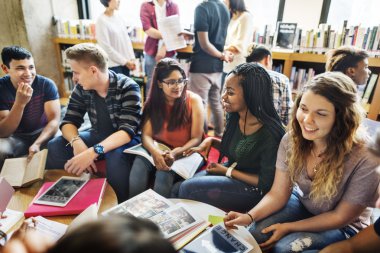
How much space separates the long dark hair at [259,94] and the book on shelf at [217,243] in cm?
57

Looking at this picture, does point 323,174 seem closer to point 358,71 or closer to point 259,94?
point 259,94

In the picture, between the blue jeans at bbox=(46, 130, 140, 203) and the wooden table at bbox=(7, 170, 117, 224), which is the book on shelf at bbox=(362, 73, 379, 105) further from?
the wooden table at bbox=(7, 170, 117, 224)

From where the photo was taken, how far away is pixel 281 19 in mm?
3387

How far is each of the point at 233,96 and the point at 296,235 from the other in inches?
27.9

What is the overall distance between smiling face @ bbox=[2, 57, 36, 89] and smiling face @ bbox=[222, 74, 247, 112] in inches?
54.0

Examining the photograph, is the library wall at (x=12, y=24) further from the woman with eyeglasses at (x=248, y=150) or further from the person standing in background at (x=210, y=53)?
the woman with eyeglasses at (x=248, y=150)

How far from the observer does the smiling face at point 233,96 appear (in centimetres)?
140

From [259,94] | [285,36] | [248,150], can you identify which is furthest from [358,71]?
[285,36]

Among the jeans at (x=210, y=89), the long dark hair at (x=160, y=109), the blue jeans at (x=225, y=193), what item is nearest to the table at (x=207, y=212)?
the blue jeans at (x=225, y=193)

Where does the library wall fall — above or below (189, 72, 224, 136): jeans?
above

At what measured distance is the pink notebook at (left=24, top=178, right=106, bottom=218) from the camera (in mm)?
1149

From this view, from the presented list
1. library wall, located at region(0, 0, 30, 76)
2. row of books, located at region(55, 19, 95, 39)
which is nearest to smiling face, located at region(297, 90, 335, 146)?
row of books, located at region(55, 19, 95, 39)

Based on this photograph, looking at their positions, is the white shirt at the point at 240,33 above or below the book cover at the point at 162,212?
above

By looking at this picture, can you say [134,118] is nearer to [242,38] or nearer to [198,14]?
[198,14]
